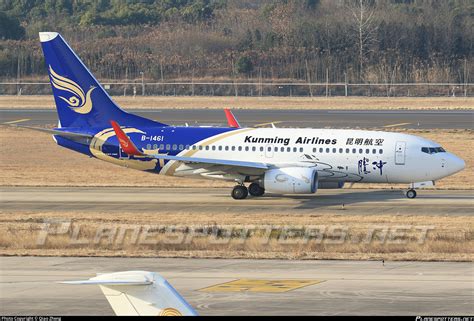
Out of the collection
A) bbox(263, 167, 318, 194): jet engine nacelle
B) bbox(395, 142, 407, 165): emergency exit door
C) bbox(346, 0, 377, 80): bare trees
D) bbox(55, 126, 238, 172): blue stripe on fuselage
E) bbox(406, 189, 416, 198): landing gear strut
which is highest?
bbox(346, 0, 377, 80): bare trees

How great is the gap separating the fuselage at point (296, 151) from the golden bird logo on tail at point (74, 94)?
1538 millimetres

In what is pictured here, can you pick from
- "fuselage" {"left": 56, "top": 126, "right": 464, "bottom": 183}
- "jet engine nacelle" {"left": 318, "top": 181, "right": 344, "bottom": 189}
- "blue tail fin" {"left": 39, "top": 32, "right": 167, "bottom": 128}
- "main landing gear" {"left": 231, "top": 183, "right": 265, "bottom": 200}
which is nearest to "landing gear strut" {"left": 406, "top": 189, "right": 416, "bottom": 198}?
"fuselage" {"left": 56, "top": 126, "right": 464, "bottom": 183}

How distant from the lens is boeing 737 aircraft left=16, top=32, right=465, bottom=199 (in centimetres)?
4391

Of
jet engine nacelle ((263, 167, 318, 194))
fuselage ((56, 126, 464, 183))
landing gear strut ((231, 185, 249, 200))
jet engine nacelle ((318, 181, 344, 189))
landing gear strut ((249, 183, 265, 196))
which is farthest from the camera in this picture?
landing gear strut ((249, 183, 265, 196))

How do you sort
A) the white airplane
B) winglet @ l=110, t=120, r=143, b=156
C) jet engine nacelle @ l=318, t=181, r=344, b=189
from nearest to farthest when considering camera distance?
the white airplane
winglet @ l=110, t=120, r=143, b=156
jet engine nacelle @ l=318, t=181, r=344, b=189

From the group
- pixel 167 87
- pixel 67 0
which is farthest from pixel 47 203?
pixel 67 0

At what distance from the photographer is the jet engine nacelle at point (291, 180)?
42312 millimetres

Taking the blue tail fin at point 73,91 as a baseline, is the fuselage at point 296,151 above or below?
below

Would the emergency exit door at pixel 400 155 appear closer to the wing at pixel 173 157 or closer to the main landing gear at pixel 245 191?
the wing at pixel 173 157

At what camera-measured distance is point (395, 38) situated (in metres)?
114

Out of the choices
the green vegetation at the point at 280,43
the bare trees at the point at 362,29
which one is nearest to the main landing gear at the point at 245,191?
the green vegetation at the point at 280,43

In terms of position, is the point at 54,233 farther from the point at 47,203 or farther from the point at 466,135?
the point at 466,135

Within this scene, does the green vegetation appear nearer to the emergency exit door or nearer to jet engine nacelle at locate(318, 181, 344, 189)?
jet engine nacelle at locate(318, 181, 344, 189)

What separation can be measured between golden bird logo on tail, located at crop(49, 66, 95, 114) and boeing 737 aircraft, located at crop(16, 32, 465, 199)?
0.15 ft
